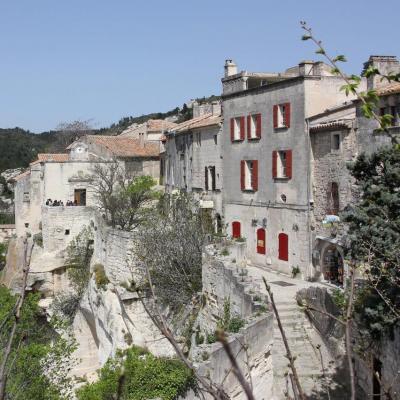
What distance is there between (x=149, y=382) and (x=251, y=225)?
1778 centimetres

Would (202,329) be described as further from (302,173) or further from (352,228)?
(302,173)

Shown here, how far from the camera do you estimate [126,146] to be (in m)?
41.3

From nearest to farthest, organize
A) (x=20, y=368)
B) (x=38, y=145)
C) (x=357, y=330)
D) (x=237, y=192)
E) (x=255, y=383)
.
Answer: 1. (x=255, y=383)
2. (x=357, y=330)
3. (x=20, y=368)
4. (x=237, y=192)
5. (x=38, y=145)

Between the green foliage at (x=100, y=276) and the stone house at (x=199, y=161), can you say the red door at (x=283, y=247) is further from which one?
the green foliage at (x=100, y=276)

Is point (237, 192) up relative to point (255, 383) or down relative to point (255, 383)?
up

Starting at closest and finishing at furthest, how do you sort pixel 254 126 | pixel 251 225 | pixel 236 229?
pixel 254 126 < pixel 251 225 < pixel 236 229

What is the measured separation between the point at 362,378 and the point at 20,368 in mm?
9232

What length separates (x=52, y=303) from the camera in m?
29.5

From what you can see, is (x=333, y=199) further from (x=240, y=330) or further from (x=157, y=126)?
(x=157, y=126)

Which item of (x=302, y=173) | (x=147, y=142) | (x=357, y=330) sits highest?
(x=147, y=142)

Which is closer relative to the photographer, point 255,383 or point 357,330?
point 255,383

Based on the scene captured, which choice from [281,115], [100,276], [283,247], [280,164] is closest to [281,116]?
[281,115]

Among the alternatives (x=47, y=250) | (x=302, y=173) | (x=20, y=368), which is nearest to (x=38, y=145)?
(x=47, y=250)

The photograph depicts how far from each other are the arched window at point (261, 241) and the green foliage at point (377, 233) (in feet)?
44.0
